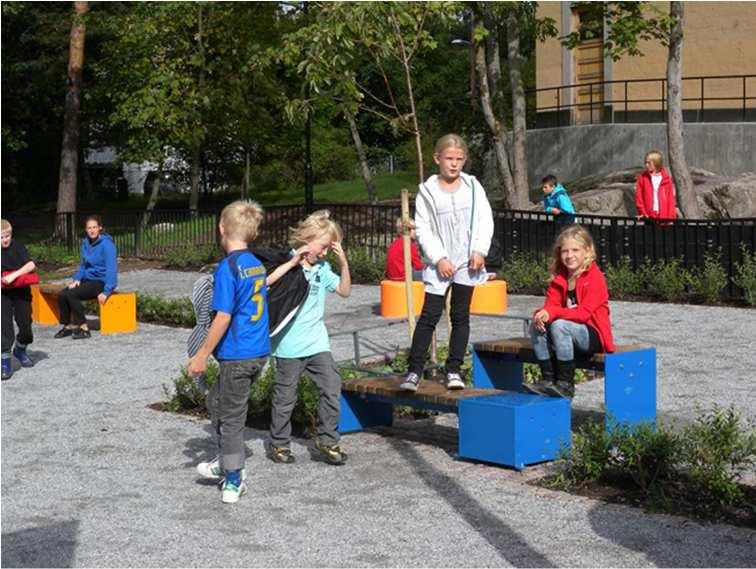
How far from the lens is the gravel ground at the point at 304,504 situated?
653 centimetres

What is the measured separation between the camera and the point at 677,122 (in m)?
22.3

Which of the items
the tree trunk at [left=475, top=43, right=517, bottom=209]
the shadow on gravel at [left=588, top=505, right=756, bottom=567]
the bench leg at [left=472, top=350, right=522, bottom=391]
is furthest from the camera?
the tree trunk at [left=475, top=43, right=517, bottom=209]

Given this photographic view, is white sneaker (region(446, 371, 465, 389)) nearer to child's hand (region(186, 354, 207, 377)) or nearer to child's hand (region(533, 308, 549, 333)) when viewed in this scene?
child's hand (region(533, 308, 549, 333))

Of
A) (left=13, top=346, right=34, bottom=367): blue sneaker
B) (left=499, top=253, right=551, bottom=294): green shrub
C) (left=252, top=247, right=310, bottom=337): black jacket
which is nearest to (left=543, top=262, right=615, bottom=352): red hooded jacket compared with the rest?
(left=252, top=247, right=310, bottom=337): black jacket

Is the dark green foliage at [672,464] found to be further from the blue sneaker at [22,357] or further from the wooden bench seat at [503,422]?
the blue sneaker at [22,357]

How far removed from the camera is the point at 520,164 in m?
26.6

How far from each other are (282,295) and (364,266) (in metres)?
13.6

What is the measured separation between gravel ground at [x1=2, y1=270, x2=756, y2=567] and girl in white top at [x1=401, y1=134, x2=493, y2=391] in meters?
0.68

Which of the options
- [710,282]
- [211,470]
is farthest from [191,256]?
[211,470]

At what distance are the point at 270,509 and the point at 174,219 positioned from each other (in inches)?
843

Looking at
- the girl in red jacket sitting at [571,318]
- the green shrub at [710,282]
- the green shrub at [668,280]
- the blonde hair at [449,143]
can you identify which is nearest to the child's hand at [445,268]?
the girl in red jacket sitting at [571,318]

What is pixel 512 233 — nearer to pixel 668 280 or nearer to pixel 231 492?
pixel 668 280

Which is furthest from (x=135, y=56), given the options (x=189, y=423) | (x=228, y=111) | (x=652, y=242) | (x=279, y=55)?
(x=189, y=423)

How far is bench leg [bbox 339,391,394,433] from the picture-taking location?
966 centimetres
